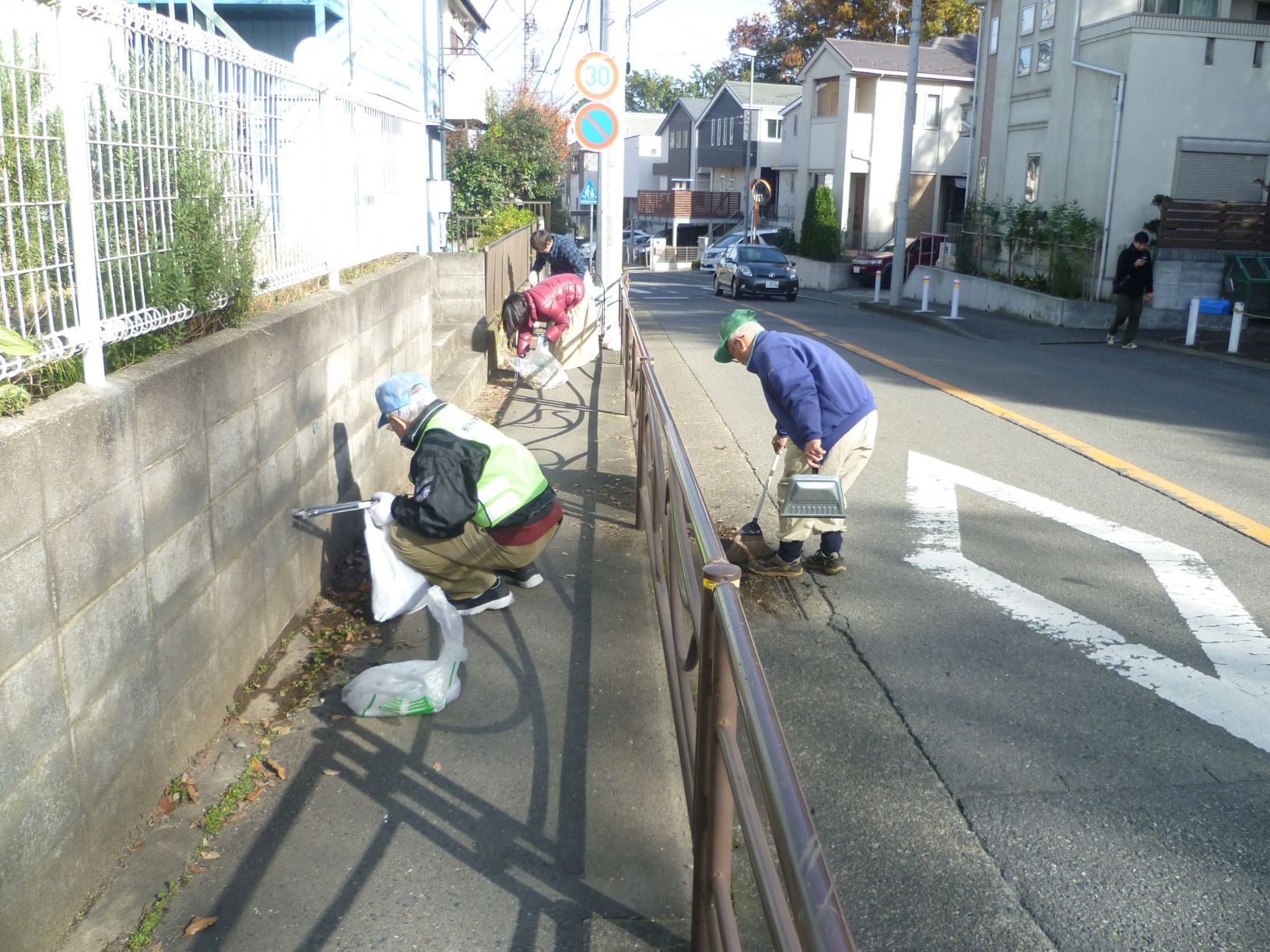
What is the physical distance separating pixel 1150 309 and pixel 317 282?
18.1 m

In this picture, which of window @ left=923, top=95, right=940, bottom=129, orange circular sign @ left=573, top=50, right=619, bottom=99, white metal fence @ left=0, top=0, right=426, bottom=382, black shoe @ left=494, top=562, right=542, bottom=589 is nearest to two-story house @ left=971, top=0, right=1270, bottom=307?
orange circular sign @ left=573, top=50, right=619, bottom=99

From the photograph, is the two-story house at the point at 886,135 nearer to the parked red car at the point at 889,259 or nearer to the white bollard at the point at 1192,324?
the parked red car at the point at 889,259

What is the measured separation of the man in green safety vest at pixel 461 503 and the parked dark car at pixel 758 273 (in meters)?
24.1

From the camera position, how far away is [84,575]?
10.3 ft

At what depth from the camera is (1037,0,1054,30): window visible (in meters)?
24.8

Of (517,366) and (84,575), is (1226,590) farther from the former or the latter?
(517,366)

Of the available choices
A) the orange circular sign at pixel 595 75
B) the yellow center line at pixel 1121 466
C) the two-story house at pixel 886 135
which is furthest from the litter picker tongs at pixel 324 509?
the two-story house at pixel 886 135

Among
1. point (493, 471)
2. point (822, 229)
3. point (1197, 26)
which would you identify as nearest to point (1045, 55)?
point (1197, 26)

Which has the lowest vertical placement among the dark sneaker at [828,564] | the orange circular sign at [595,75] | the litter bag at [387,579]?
the dark sneaker at [828,564]

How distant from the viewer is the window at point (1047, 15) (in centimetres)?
2475

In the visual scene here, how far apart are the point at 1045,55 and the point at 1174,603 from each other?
22848 millimetres

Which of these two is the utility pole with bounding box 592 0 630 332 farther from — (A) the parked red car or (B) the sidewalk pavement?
(A) the parked red car

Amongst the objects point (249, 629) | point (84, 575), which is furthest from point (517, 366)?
point (84, 575)

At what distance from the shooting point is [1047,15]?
25047mm
